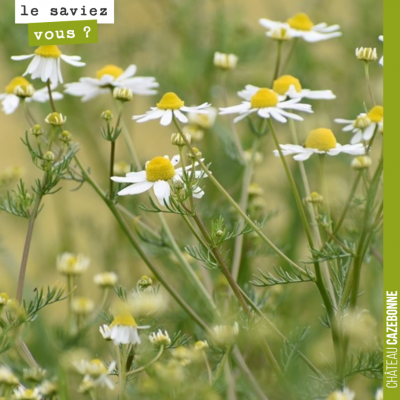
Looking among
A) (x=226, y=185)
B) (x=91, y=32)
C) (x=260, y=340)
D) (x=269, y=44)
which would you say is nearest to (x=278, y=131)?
(x=269, y=44)

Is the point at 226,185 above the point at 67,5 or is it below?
below

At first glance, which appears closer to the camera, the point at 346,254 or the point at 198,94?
the point at 346,254

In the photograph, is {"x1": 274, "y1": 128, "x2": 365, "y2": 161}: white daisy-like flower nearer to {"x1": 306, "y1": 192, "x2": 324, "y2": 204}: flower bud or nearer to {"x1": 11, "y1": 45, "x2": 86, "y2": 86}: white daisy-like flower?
{"x1": 306, "y1": 192, "x2": 324, "y2": 204}: flower bud

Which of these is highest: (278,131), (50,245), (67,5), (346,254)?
(67,5)

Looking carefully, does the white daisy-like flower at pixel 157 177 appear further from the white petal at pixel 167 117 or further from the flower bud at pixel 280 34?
the flower bud at pixel 280 34

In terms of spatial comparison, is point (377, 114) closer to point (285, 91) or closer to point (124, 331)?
point (285, 91)

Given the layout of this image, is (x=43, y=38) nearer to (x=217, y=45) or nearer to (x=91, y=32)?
(x=91, y=32)

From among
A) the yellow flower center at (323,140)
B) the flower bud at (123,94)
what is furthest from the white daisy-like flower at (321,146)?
the flower bud at (123,94)

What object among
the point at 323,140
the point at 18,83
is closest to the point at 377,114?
the point at 323,140
